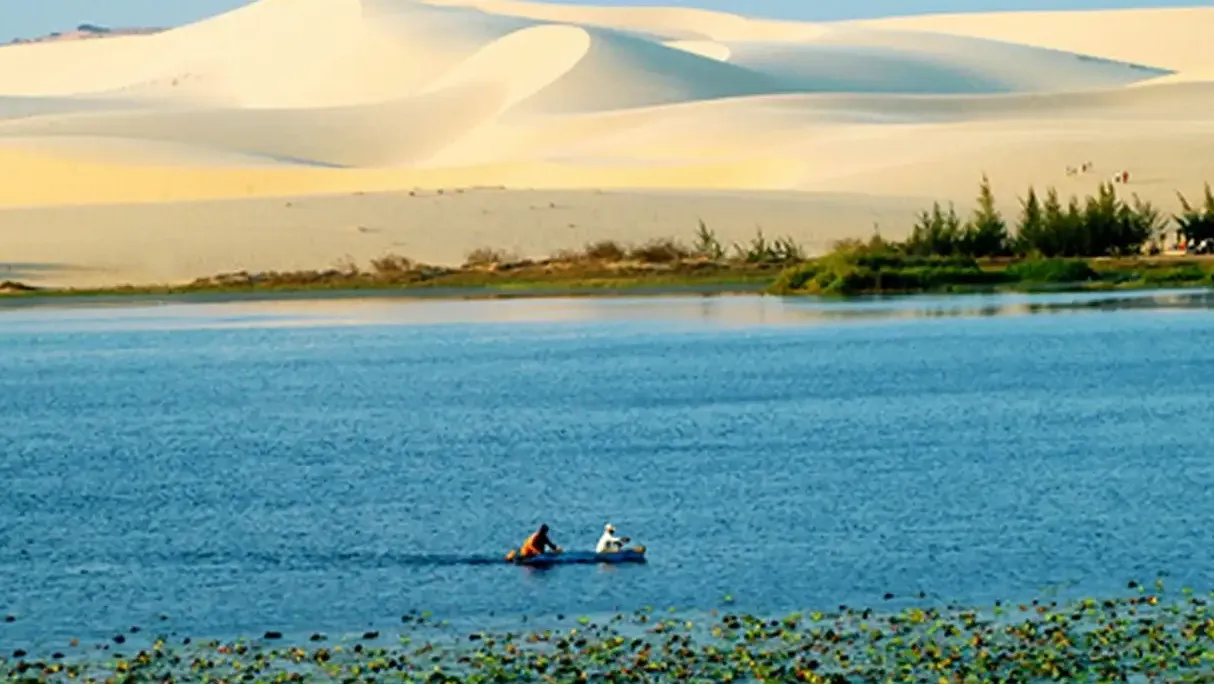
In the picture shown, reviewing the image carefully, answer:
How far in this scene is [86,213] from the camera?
7069 centimetres

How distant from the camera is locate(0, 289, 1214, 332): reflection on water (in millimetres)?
46469

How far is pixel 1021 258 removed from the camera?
55906 millimetres

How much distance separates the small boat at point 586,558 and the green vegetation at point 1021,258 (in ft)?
104

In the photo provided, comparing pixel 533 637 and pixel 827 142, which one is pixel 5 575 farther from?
pixel 827 142

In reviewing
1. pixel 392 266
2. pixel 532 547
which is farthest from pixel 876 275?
pixel 532 547

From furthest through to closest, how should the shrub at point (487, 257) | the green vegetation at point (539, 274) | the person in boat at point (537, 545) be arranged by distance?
the shrub at point (487, 257)
the green vegetation at point (539, 274)
the person in boat at point (537, 545)

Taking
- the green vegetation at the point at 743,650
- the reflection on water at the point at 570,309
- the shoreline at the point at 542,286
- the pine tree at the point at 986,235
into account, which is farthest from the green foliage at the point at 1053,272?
the green vegetation at the point at 743,650

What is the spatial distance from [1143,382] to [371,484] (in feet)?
36.3

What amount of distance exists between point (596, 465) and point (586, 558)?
6293 mm

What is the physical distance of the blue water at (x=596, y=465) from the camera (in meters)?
19.2

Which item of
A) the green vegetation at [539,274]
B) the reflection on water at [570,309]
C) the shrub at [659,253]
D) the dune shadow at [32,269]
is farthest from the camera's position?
the dune shadow at [32,269]

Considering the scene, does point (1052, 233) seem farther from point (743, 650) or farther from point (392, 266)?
point (743, 650)

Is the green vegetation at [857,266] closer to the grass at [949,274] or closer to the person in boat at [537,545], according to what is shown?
the grass at [949,274]

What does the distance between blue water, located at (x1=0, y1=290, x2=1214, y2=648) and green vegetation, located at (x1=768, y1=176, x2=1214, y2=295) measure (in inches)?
249
